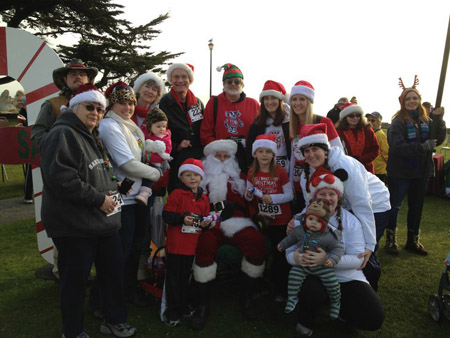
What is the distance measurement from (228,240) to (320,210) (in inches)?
45.4

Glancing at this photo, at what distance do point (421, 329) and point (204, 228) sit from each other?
2189 millimetres

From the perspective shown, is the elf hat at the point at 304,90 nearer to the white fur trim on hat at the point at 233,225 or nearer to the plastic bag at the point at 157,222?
the white fur trim on hat at the point at 233,225

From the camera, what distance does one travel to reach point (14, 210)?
22.6 feet

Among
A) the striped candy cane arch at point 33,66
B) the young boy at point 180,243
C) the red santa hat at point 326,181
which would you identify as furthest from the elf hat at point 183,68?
the red santa hat at point 326,181

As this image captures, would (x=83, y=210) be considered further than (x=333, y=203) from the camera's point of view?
No

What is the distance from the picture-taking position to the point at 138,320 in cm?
311

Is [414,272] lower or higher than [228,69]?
lower

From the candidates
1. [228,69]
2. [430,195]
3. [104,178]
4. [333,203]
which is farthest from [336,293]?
[430,195]

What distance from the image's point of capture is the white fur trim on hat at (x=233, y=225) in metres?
3.37

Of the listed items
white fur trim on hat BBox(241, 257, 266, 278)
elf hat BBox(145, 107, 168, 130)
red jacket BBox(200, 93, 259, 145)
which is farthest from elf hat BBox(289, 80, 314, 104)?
white fur trim on hat BBox(241, 257, 266, 278)

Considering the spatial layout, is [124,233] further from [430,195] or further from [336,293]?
[430,195]

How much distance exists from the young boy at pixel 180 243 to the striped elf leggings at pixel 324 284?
940 millimetres

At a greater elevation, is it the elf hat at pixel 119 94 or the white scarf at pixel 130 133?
the elf hat at pixel 119 94

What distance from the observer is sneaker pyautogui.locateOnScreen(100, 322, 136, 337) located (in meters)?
2.81
